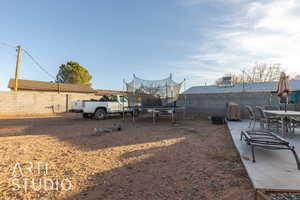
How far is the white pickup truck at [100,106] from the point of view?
8.81 meters

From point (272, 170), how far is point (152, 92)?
7.24 meters

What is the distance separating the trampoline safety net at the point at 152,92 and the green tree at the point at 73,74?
65.7ft

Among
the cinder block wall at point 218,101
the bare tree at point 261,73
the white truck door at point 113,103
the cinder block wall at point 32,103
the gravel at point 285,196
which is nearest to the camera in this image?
the gravel at point 285,196

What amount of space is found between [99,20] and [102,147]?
8.35m

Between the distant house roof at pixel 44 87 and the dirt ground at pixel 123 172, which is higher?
the distant house roof at pixel 44 87

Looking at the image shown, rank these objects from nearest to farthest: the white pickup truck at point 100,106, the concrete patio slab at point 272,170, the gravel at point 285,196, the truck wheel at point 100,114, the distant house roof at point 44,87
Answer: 1. the gravel at point 285,196
2. the concrete patio slab at point 272,170
3. the white pickup truck at point 100,106
4. the truck wheel at point 100,114
5. the distant house roof at point 44,87

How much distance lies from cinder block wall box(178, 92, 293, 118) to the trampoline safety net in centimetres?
228

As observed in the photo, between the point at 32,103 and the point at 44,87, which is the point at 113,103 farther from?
the point at 44,87

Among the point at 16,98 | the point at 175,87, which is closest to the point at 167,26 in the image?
the point at 175,87

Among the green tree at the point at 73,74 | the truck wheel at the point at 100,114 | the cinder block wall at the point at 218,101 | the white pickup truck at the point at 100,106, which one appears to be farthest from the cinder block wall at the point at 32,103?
the green tree at the point at 73,74

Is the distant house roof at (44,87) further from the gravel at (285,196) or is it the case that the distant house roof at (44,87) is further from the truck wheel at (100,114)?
the gravel at (285,196)

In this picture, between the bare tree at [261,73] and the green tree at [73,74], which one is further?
the green tree at [73,74]

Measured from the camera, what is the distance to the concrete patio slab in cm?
A: 179

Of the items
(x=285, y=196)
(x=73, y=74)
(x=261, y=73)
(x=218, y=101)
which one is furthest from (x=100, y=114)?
(x=261, y=73)
